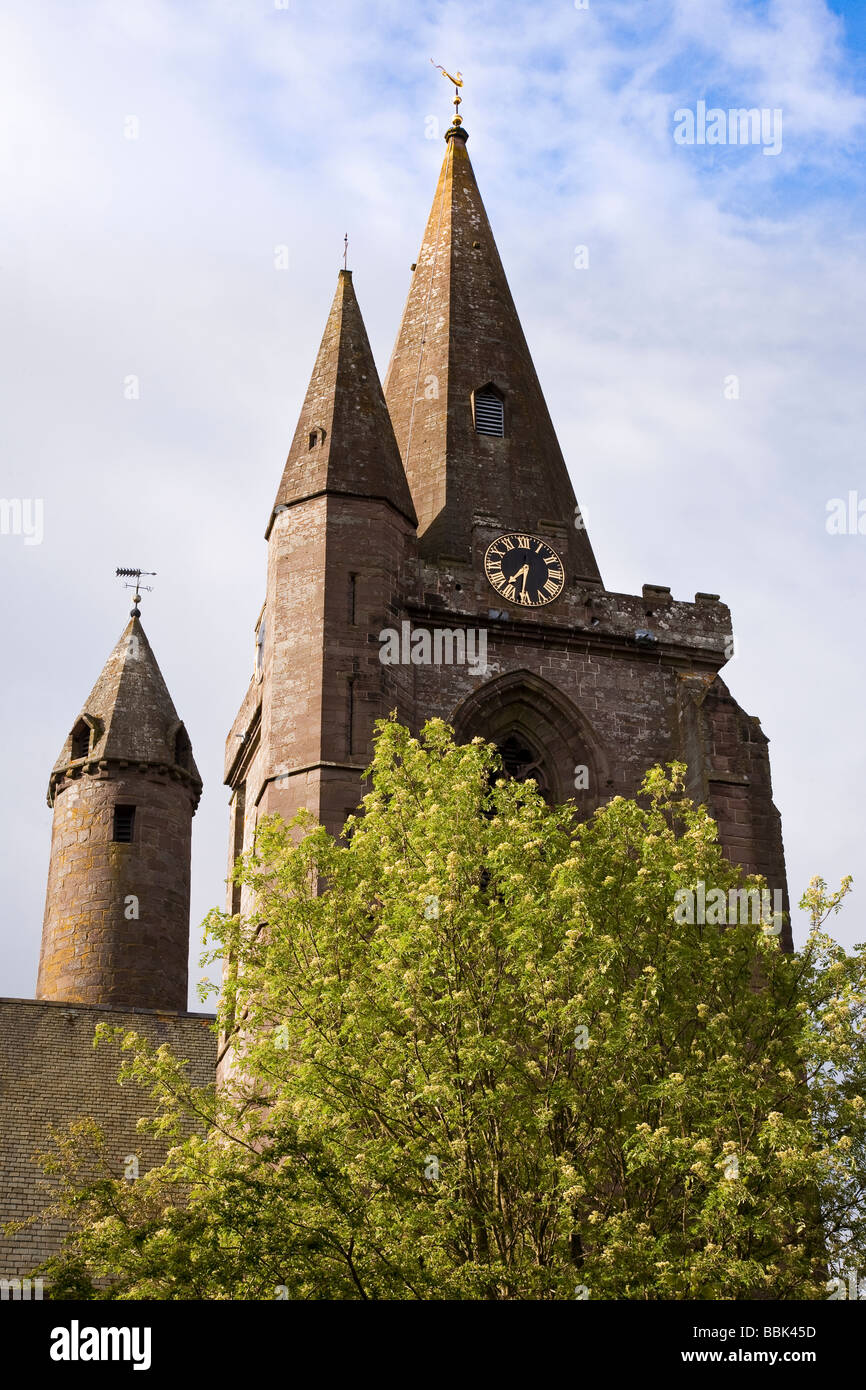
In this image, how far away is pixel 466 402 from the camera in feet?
119

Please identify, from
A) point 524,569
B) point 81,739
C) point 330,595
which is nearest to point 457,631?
point 524,569

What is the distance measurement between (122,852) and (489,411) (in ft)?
42.4

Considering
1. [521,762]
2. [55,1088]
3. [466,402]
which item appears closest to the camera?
[521,762]

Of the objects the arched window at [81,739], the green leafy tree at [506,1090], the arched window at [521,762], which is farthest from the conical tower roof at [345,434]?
the arched window at [81,739]

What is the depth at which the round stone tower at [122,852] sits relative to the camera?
4134 cm

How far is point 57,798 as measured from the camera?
145ft

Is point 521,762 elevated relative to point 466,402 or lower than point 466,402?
lower

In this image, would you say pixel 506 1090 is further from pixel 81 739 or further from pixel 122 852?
pixel 81 739

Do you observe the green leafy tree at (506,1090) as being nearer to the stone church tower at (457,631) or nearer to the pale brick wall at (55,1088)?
the stone church tower at (457,631)

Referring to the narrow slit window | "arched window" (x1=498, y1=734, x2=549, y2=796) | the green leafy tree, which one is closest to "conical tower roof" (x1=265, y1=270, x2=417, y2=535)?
"arched window" (x1=498, y1=734, x2=549, y2=796)

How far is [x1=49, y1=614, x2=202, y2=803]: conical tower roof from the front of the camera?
43.7 metres

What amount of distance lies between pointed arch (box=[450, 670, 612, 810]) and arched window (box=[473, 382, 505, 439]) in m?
5.82

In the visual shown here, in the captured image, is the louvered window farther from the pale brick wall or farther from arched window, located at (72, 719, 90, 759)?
arched window, located at (72, 719, 90, 759)

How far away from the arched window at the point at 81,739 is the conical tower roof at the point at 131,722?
0.02 meters
